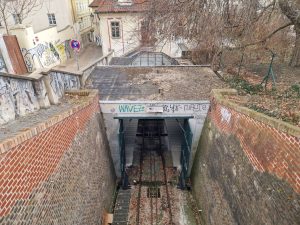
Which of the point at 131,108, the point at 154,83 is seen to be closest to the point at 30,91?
the point at 131,108

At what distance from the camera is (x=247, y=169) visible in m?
6.84

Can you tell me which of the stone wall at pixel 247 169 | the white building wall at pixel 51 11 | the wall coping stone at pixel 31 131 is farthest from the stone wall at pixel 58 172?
the white building wall at pixel 51 11

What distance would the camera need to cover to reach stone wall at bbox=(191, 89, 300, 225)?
202 inches

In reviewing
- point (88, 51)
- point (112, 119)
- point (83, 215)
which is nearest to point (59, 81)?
point (112, 119)

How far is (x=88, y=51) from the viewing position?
97.7 ft

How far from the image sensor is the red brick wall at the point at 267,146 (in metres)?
4.97

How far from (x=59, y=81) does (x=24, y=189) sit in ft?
18.6

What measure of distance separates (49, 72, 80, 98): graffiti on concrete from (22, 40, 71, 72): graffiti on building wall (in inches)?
313

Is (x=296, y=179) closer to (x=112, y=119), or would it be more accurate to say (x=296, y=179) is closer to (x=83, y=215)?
(x=83, y=215)

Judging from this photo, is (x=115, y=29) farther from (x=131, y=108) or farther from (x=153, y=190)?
(x=153, y=190)

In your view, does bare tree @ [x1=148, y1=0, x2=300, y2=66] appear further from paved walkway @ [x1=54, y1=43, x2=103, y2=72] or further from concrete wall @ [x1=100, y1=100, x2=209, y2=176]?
paved walkway @ [x1=54, y1=43, x2=103, y2=72]

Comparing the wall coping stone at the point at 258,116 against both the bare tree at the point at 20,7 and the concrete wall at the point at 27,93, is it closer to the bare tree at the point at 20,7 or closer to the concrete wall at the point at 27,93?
the concrete wall at the point at 27,93

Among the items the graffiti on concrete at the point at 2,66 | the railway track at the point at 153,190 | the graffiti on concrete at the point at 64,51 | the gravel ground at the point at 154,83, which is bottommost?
the railway track at the point at 153,190

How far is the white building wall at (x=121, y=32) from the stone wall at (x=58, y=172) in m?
13.9
